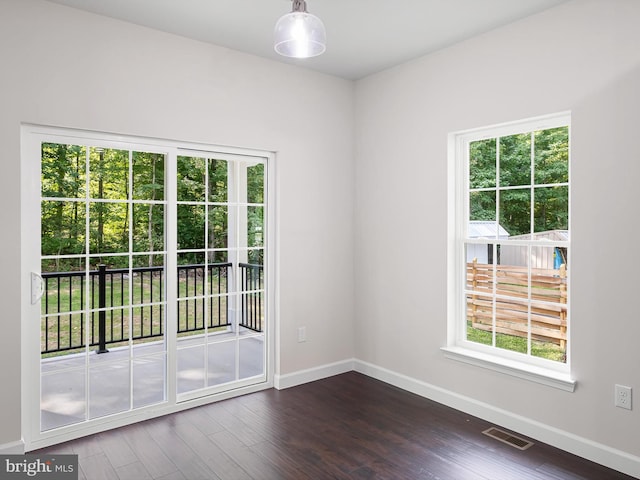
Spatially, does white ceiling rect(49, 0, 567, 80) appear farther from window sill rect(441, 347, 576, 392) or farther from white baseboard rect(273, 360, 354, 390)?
white baseboard rect(273, 360, 354, 390)

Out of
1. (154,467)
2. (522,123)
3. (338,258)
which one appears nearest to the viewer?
(154,467)

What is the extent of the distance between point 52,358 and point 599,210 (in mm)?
3629

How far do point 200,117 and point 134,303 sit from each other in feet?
4.90

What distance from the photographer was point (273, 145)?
3938 mm

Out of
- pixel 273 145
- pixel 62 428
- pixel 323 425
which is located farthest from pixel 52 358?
pixel 273 145

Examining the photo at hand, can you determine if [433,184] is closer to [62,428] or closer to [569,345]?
[569,345]

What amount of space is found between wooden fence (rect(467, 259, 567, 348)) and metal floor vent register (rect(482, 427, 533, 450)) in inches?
26.9

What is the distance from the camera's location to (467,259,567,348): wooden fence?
309cm

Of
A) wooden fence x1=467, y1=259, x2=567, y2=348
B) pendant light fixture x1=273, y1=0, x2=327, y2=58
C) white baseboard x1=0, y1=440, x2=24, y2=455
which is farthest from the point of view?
wooden fence x1=467, y1=259, x2=567, y2=348

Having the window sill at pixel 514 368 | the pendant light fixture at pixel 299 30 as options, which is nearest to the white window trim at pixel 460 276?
the window sill at pixel 514 368

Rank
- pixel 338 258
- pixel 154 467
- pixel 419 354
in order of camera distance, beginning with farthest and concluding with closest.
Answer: pixel 338 258
pixel 419 354
pixel 154 467

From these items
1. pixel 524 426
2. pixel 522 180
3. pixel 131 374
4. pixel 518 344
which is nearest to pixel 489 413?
pixel 524 426

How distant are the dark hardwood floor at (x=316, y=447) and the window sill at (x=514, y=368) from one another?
0.40 m

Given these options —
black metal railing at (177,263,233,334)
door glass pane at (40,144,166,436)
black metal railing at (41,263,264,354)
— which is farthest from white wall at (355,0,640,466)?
door glass pane at (40,144,166,436)
